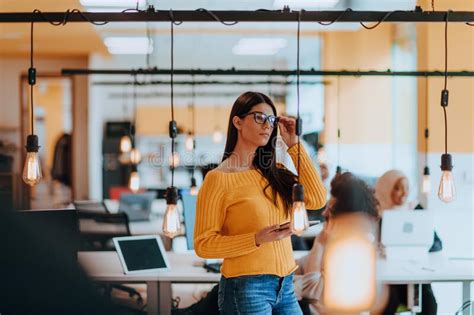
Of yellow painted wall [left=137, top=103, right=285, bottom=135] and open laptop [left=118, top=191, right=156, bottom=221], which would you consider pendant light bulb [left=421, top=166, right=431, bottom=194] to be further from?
yellow painted wall [left=137, top=103, right=285, bottom=135]

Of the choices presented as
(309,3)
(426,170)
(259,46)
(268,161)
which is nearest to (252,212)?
(268,161)

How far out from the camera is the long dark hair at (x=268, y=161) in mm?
2605

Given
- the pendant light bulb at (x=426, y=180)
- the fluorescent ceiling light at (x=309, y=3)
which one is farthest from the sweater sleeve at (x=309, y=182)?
the fluorescent ceiling light at (x=309, y=3)

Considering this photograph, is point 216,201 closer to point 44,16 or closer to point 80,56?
point 44,16

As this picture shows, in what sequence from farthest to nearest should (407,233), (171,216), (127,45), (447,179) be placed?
(127,45) < (407,233) < (447,179) < (171,216)

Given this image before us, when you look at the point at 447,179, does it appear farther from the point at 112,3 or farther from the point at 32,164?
the point at 112,3

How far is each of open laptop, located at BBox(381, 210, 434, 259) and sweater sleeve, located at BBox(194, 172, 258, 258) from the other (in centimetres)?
239

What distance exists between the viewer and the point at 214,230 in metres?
2.52

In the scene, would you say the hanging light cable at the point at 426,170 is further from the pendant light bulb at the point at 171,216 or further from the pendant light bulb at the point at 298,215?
the pendant light bulb at the point at 298,215

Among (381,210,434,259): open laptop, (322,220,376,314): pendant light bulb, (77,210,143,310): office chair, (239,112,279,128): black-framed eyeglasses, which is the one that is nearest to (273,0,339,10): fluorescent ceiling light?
(381,210,434,259): open laptop

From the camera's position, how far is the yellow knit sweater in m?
2.47

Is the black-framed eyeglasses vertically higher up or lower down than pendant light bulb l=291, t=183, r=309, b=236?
Answer: higher up

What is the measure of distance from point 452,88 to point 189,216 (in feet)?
9.42

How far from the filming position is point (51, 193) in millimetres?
14273
